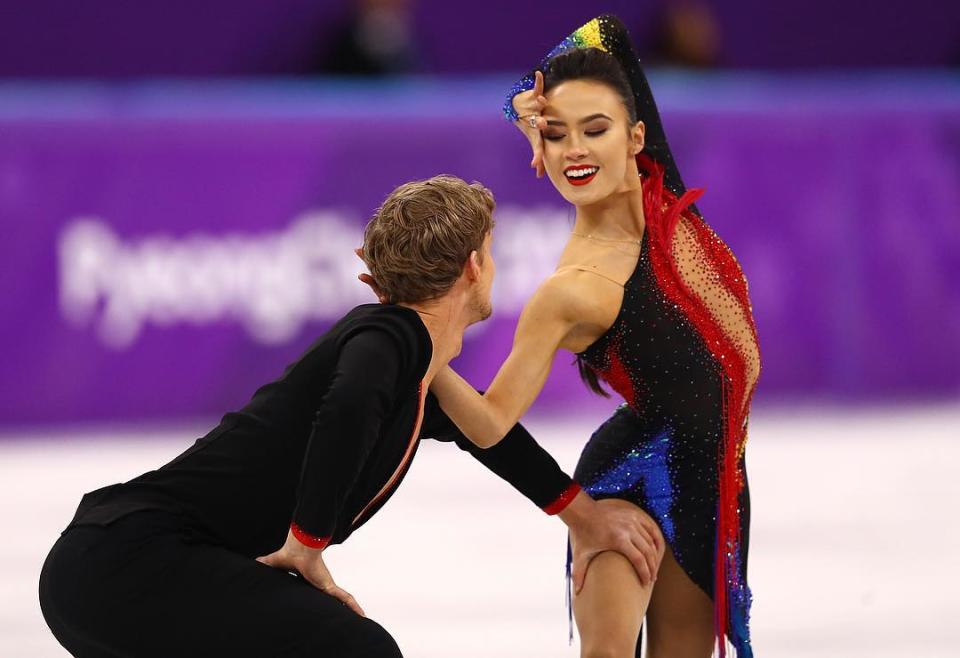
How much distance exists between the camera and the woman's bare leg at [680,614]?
3.28 meters

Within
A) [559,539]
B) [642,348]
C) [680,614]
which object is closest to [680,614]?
[680,614]

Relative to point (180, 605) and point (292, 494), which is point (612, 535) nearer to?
point (292, 494)

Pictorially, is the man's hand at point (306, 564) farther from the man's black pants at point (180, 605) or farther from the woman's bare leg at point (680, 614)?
the woman's bare leg at point (680, 614)

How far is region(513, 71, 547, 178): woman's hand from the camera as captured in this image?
3.34 m

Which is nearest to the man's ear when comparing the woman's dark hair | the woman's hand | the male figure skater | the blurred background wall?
the male figure skater

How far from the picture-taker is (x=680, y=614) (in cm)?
330

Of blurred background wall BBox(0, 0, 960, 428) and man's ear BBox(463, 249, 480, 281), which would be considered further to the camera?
blurred background wall BBox(0, 0, 960, 428)

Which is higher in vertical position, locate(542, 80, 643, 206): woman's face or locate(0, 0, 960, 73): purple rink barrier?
locate(0, 0, 960, 73): purple rink barrier

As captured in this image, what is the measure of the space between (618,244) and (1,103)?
14.4ft

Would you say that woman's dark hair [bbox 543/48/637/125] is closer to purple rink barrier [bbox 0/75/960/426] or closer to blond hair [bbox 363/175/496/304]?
blond hair [bbox 363/175/496/304]

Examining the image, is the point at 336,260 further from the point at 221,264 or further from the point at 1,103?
the point at 1,103

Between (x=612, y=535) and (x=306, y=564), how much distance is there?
0.78m

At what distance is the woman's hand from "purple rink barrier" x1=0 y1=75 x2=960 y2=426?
3610mm

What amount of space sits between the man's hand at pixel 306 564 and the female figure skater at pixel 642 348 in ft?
1.84
